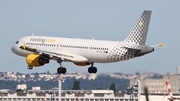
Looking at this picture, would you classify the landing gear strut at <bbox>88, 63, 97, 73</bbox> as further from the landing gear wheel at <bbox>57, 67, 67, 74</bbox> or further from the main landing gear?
the landing gear wheel at <bbox>57, 67, 67, 74</bbox>

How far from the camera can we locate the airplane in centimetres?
10612

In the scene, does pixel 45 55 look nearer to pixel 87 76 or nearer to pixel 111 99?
pixel 87 76

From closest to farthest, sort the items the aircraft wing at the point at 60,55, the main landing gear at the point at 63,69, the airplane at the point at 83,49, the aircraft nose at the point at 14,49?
the airplane at the point at 83,49, the aircraft wing at the point at 60,55, the main landing gear at the point at 63,69, the aircraft nose at the point at 14,49

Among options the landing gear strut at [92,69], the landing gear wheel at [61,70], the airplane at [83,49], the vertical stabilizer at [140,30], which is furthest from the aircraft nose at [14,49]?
the vertical stabilizer at [140,30]

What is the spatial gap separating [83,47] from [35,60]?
23.7ft

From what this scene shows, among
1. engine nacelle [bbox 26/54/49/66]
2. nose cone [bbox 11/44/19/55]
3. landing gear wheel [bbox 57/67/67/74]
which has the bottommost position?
landing gear wheel [bbox 57/67/67/74]

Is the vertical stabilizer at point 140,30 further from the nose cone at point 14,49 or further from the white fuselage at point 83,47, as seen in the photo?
the nose cone at point 14,49

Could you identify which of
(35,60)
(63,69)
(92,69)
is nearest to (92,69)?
(92,69)

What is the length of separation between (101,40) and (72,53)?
16.7 ft

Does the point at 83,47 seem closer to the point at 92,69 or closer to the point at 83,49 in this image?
the point at 83,49

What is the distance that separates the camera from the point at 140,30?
10975 cm

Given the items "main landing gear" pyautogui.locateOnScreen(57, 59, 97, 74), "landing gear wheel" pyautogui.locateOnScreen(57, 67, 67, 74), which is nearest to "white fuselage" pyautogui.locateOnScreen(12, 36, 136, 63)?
A: "main landing gear" pyautogui.locateOnScreen(57, 59, 97, 74)

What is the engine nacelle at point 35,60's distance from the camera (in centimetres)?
11017

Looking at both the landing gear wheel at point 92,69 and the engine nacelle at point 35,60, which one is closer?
the engine nacelle at point 35,60
